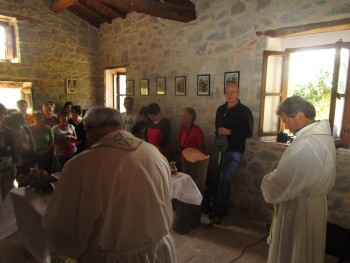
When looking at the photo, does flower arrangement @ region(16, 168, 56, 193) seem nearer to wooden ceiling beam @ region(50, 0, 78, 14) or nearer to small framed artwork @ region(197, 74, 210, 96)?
small framed artwork @ region(197, 74, 210, 96)

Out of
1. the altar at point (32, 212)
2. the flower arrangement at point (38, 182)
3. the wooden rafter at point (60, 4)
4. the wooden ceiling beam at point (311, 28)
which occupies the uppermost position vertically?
the wooden rafter at point (60, 4)

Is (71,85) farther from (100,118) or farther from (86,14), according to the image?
(100,118)

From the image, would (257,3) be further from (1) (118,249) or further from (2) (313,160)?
(1) (118,249)

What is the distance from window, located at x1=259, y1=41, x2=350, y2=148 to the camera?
308cm

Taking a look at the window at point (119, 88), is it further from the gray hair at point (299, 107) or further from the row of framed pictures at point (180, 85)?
the gray hair at point (299, 107)

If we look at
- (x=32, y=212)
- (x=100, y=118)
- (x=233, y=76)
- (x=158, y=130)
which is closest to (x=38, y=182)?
(x=32, y=212)

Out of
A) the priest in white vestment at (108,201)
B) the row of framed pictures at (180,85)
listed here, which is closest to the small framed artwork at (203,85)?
the row of framed pictures at (180,85)

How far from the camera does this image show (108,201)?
4.11 ft

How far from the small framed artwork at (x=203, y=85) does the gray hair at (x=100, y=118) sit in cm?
307

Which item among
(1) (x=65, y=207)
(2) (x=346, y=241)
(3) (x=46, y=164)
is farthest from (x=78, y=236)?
(3) (x=46, y=164)

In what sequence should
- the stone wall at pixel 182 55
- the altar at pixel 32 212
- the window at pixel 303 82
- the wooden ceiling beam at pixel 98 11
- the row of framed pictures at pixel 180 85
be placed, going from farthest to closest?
1. the wooden ceiling beam at pixel 98 11
2. the row of framed pictures at pixel 180 85
3. the stone wall at pixel 182 55
4. the window at pixel 303 82
5. the altar at pixel 32 212

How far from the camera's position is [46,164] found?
4324 mm

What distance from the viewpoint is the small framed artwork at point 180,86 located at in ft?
15.5

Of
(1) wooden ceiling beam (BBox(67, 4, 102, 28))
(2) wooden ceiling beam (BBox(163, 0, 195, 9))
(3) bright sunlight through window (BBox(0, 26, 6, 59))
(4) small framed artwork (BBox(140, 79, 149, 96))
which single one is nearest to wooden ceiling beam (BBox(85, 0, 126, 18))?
(1) wooden ceiling beam (BBox(67, 4, 102, 28))
